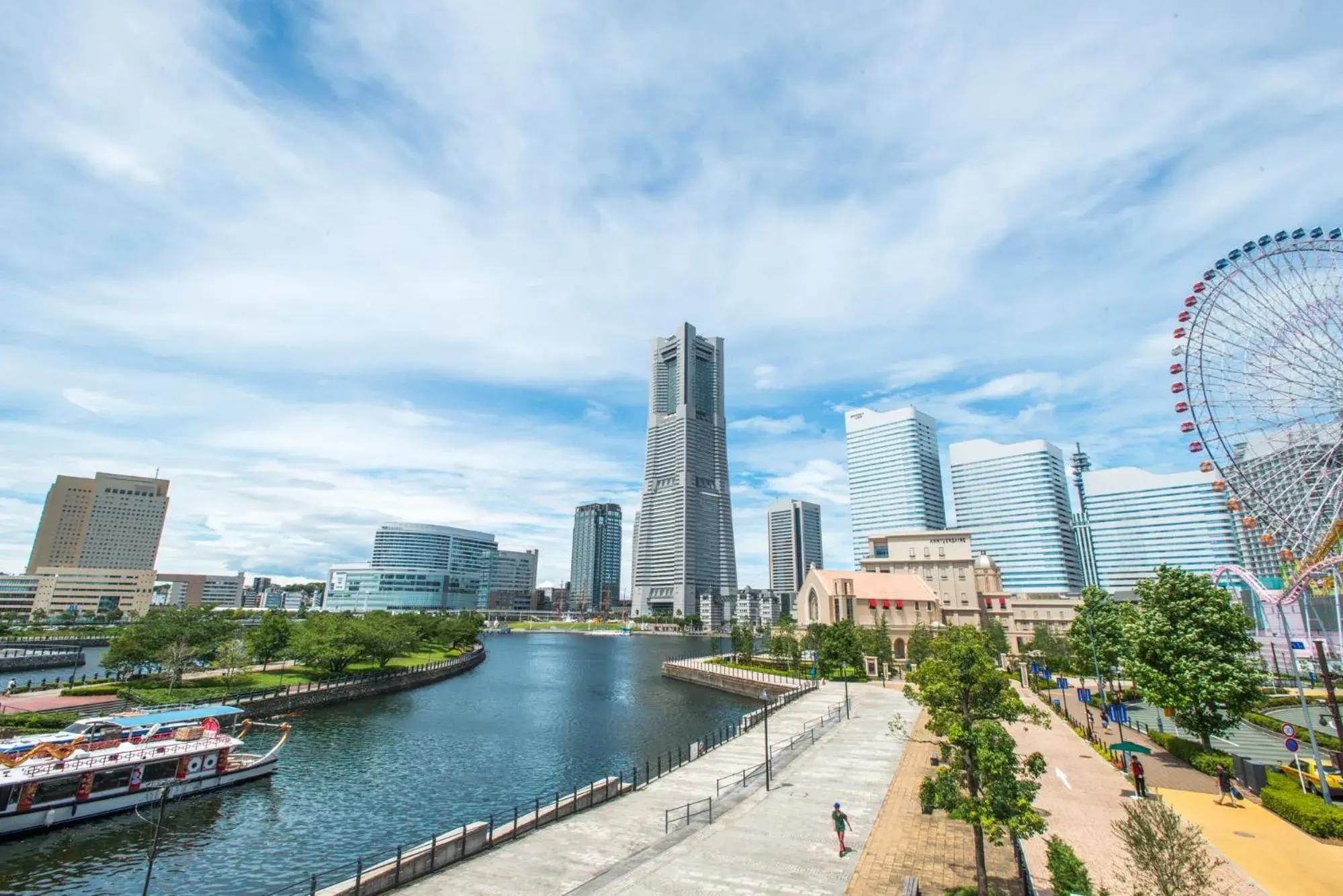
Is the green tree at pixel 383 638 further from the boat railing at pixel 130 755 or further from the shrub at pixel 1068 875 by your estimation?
the shrub at pixel 1068 875

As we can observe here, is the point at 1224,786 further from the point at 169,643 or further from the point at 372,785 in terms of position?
the point at 169,643

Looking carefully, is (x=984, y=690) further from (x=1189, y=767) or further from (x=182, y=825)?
(x=182, y=825)

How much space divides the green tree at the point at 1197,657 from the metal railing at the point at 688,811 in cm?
3090

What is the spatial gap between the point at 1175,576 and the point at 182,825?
65420 mm

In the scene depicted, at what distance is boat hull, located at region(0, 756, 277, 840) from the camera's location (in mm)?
34781

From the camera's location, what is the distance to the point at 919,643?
98000mm

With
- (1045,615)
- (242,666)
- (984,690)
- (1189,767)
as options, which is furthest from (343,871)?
(1045,615)

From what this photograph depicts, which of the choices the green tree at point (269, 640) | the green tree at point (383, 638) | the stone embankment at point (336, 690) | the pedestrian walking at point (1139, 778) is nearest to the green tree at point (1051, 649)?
the pedestrian walking at point (1139, 778)

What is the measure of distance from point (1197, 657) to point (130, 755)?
68.2 meters

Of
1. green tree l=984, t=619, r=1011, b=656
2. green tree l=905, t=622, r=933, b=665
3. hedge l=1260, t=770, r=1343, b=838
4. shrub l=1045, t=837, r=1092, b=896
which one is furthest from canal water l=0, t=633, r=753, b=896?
green tree l=984, t=619, r=1011, b=656

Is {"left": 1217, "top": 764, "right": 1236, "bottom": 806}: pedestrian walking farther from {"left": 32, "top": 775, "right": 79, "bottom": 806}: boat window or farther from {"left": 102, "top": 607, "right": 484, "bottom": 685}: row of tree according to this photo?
{"left": 102, "top": 607, "right": 484, "bottom": 685}: row of tree

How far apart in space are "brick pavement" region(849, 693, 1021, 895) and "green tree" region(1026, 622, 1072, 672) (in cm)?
7358

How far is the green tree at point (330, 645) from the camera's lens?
86.1 m

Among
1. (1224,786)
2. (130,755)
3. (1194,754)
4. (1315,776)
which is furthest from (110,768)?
(1315,776)
